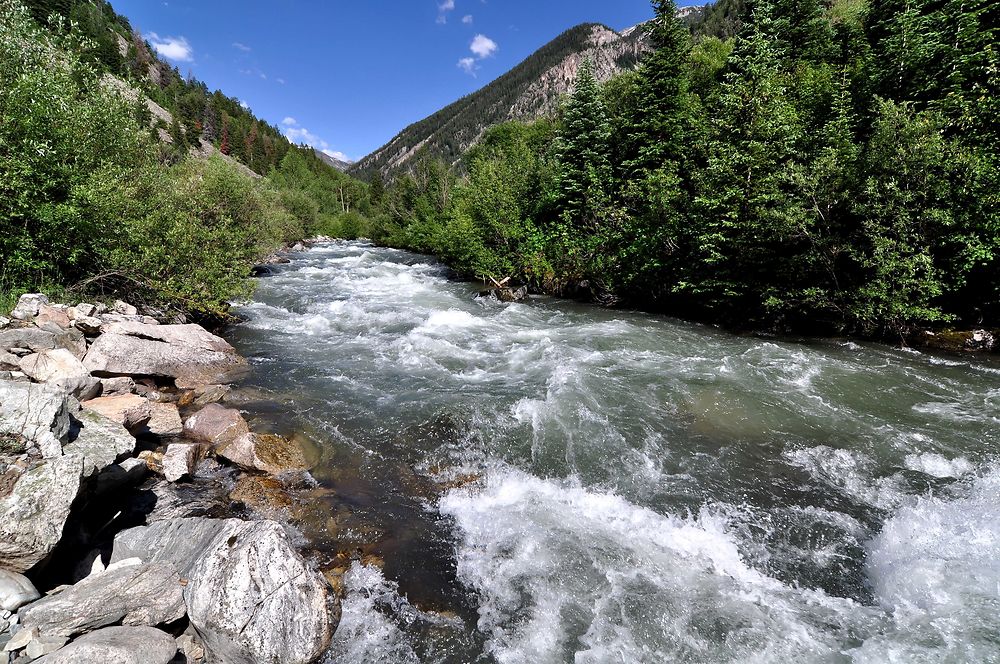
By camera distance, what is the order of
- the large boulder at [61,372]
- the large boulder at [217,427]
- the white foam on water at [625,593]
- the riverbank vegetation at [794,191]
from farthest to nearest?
1. the riverbank vegetation at [794,191]
2. the large boulder at [217,427]
3. the large boulder at [61,372]
4. the white foam on water at [625,593]

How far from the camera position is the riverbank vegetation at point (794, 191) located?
470 inches

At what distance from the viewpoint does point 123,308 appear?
1231 centimetres

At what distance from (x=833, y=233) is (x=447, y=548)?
47.4ft

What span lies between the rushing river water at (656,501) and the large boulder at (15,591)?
2.68m

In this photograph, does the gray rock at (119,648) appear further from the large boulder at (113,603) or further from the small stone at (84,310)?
the small stone at (84,310)

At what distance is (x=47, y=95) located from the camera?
432 inches

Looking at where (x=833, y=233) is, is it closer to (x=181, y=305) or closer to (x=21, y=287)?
(x=181, y=305)

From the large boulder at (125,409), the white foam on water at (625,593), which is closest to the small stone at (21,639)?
the white foam on water at (625,593)

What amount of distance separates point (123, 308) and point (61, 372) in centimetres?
589

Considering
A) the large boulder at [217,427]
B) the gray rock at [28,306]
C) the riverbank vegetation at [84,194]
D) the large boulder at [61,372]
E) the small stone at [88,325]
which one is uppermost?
the riverbank vegetation at [84,194]

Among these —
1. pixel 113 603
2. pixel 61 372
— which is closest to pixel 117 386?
pixel 61 372

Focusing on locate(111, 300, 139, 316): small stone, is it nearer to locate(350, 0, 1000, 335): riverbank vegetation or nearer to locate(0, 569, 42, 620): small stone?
locate(0, 569, 42, 620): small stone

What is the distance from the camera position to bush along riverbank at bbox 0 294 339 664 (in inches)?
153

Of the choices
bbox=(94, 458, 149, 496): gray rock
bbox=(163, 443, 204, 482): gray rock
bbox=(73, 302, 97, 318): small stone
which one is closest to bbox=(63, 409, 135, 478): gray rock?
bbox=(94, 458, 149, 496): gray rock
